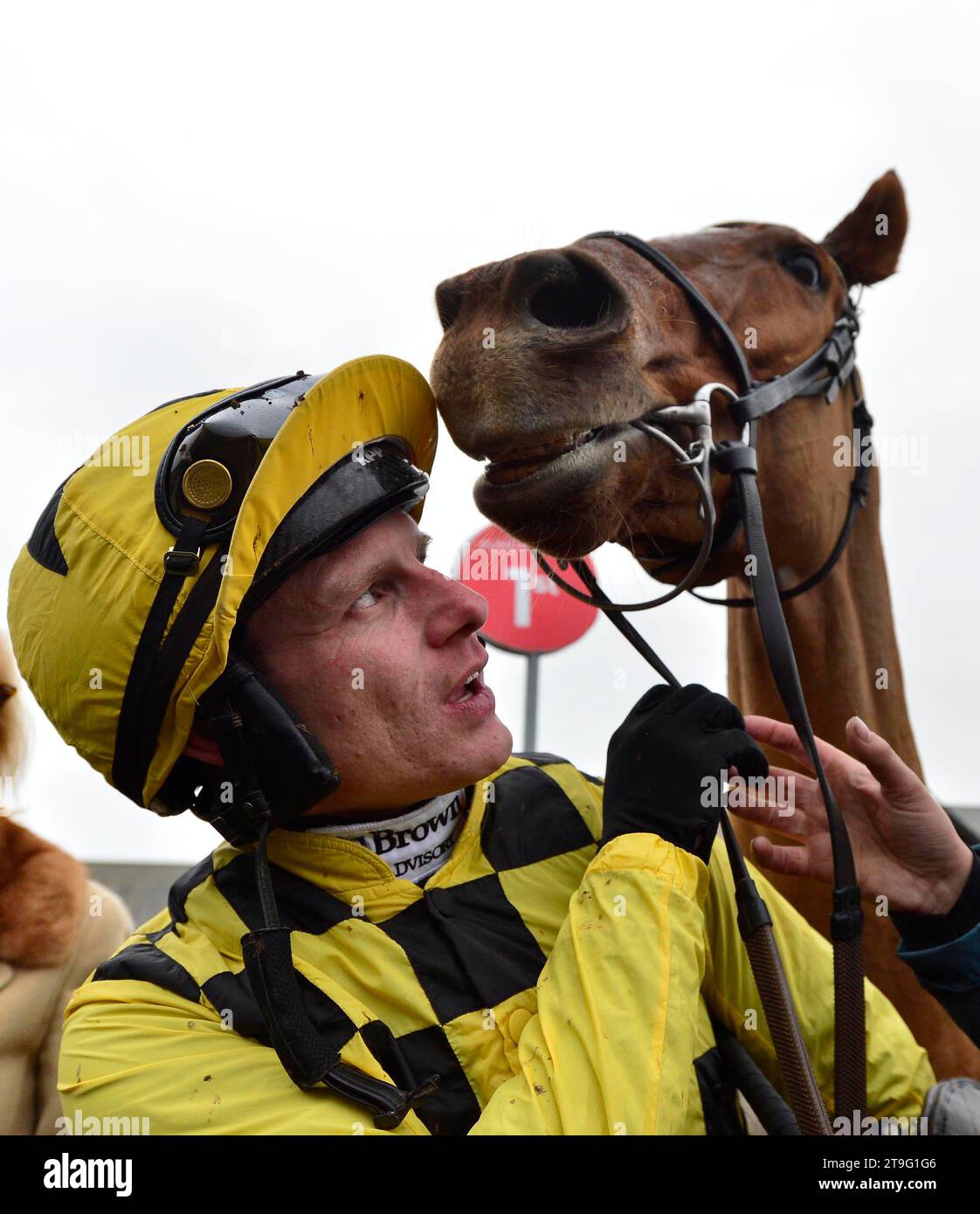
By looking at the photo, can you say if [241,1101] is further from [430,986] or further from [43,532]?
[43,532]

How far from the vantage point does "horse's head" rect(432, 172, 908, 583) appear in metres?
1.86

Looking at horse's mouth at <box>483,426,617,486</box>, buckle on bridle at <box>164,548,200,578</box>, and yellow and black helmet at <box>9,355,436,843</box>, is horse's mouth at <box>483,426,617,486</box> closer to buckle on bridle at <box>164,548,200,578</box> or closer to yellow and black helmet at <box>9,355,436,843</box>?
yellow and black helmet at <box>9,355,436,843</box>

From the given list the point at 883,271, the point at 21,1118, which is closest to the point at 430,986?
the point at 21,1118

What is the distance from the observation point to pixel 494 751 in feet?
5.68

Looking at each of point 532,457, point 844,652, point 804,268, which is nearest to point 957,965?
point 844,652

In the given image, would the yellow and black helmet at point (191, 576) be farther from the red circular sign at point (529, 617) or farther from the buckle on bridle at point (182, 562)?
the red circular sign at point (529, 617)

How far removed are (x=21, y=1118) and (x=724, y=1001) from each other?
206 centimetres

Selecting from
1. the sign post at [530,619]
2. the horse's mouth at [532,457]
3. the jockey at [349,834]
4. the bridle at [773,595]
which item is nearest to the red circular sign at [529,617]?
the sign post at [530,619]

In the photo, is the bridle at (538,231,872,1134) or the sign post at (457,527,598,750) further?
the sign post at (457,527,598,750)

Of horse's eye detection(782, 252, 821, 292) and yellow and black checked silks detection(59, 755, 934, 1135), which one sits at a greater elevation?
horse's eye detection(782, 252, 821, 292)

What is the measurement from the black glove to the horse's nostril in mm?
676

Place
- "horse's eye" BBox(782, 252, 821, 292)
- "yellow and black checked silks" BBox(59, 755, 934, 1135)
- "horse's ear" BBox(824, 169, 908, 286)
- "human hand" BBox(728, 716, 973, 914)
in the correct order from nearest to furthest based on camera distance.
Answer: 1. "yellow and black checked silks" BBox(59, 755, 934, 1135)
2. "human hand" BBox(728, 716, 973, 914)
3. "horse's eye" BBox(782, 252, 821, 292)
4. "horse's ear" BBox(824, 169, 908, 286)

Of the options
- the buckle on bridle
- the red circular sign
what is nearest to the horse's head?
the buckle on bridle

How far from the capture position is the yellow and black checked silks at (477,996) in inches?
57.4
